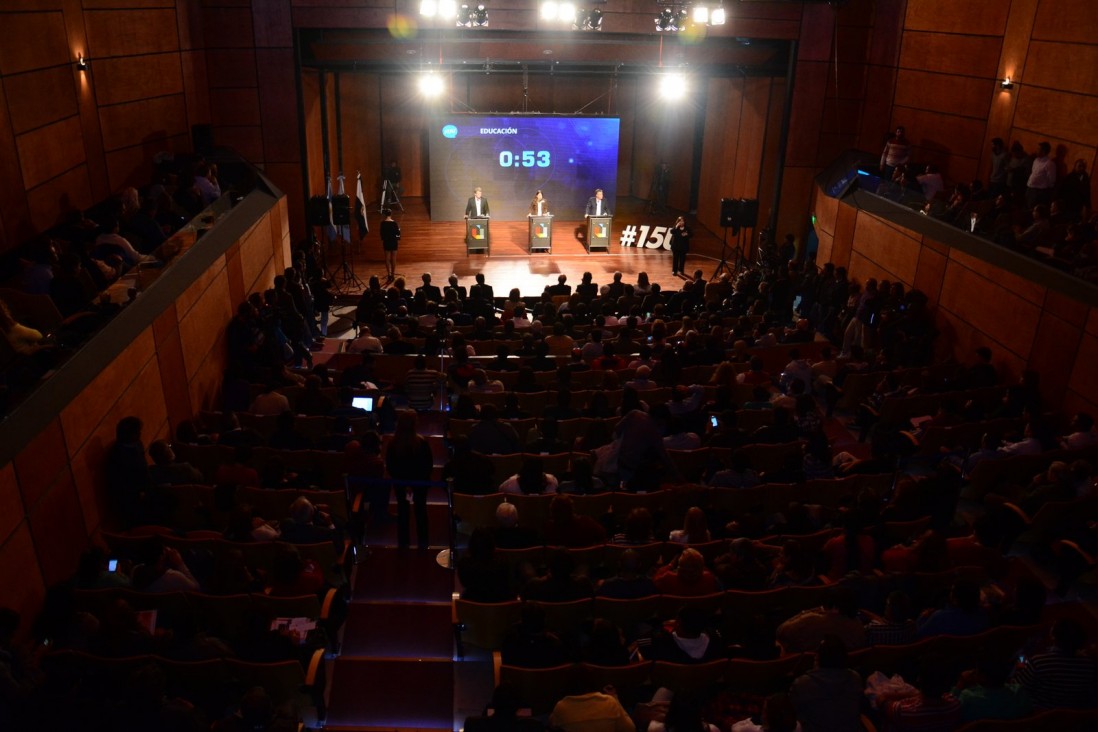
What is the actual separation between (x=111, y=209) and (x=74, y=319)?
11.7 feet

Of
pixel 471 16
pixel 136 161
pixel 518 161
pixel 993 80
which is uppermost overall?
pixel 471 16

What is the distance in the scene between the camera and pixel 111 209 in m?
9.61

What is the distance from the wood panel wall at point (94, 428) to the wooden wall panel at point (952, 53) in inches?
437

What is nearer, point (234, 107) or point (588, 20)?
point (588, 20)

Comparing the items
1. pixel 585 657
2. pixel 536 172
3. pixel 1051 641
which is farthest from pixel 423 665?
pixel 536 172

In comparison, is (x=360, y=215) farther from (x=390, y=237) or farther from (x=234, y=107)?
(x=234, y=107)

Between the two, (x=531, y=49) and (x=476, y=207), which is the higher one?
(x=531, y=49)

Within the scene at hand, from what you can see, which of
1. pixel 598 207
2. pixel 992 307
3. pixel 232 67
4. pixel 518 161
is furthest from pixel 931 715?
pixel 518 161

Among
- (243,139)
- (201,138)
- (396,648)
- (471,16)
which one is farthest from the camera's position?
(243,139)

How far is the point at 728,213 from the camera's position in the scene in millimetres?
15203

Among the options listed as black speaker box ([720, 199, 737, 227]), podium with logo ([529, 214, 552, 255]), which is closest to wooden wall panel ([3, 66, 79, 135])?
podium with logo ([529, 214, 552, 255])

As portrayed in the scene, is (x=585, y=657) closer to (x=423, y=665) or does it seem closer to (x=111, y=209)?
(x=423, y=665)

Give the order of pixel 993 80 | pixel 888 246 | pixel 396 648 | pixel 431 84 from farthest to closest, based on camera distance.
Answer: pixel 431 84, pixel 993 80, pixel 888 246, pixel 396 648

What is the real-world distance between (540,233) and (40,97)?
9265 mm
